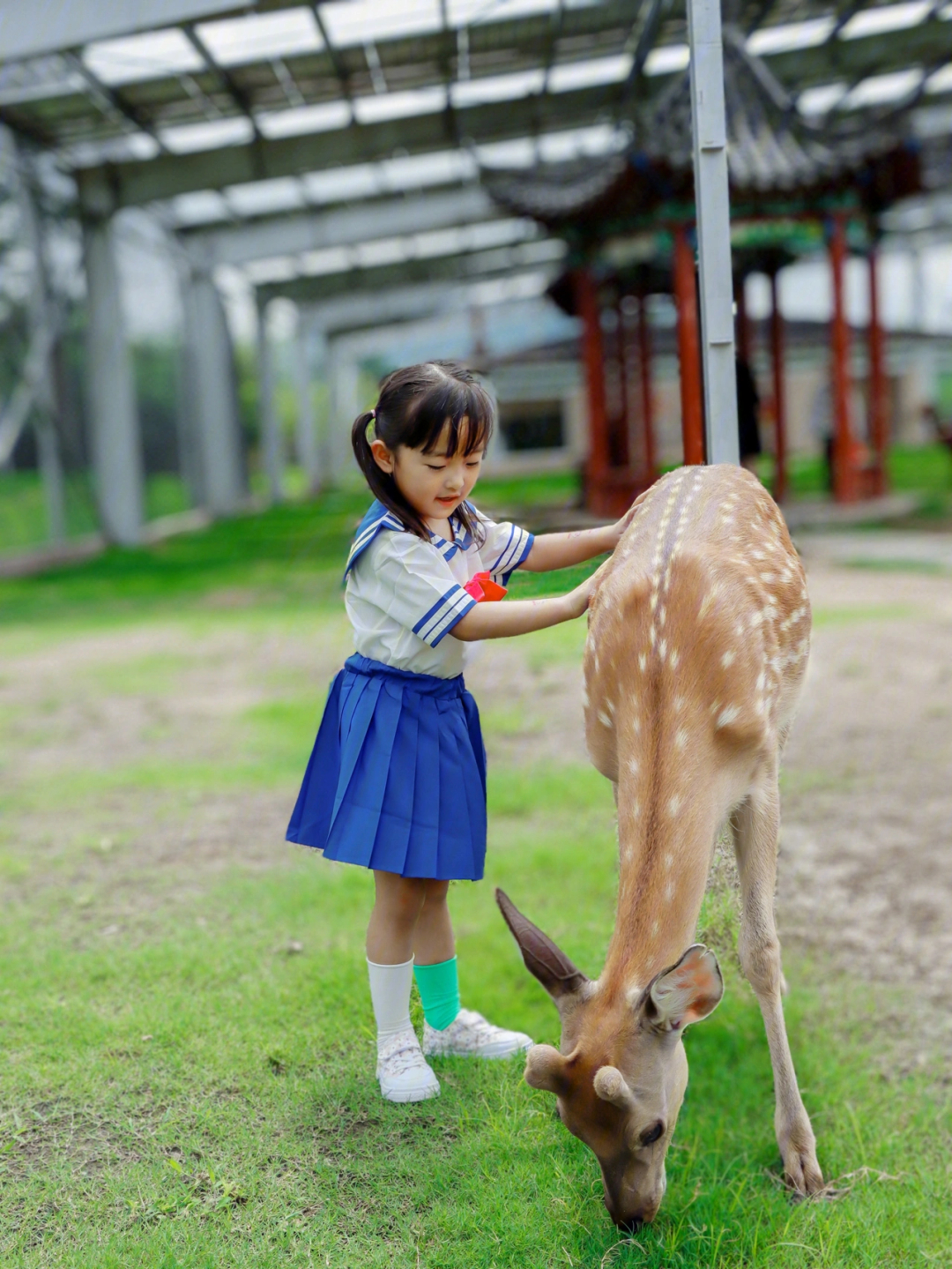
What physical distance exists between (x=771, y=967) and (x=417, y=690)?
0.87 m

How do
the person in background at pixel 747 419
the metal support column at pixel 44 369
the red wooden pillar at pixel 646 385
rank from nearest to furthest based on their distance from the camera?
the person in background at pixel 747 419 → the red wooden pillar at pixel 646 385 → the metal support column at pixel 44 369

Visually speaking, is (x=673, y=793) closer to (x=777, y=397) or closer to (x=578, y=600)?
(x=578, y=600)

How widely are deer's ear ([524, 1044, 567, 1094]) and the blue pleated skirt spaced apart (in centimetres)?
52

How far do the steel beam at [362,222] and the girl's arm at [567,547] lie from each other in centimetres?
1378

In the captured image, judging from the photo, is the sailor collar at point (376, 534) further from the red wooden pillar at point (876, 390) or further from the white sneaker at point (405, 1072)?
the red wooden pillar at point (876, 390)

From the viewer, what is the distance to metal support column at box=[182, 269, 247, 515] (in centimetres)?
1847

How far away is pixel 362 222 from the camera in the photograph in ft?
52.7

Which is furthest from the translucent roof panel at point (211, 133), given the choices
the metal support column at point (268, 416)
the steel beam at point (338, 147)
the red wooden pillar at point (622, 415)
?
the metal support column at point (268, 416)

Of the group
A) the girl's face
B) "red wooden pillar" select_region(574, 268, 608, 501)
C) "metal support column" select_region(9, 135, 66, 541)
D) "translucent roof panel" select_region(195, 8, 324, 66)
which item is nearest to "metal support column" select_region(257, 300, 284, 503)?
"metal support column" select_region(9, 135, 66, 541)

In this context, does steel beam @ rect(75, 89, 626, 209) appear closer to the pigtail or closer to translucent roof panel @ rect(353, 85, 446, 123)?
translucent roof panel @ rect(353, 85, 446, 123)

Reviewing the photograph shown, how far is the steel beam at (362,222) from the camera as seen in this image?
51.9ft

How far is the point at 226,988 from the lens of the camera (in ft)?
9.62

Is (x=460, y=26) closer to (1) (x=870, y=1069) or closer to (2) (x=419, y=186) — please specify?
(2) (x=419, y=186)

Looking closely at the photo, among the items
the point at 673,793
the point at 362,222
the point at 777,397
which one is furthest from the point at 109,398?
the point at 673,793
